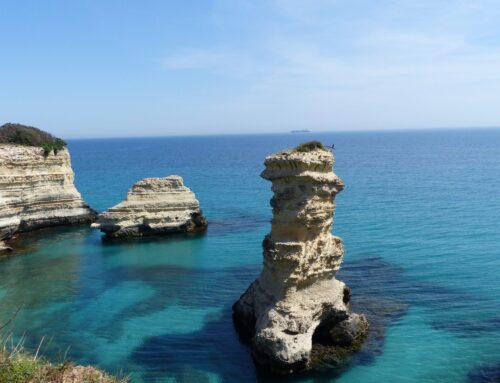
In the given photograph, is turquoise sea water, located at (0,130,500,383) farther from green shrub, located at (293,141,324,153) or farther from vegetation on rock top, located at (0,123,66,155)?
green shrub, located at (293,141,324,153)

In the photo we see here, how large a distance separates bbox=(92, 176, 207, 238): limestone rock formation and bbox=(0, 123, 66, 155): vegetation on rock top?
903 cm

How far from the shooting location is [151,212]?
1556 inches

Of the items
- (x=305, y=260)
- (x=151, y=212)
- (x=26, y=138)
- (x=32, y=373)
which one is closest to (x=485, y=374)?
(x=305, y=260)

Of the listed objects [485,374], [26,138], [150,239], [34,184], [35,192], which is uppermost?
[26,138]

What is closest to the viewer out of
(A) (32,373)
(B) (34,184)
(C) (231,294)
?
(A) (32,373)

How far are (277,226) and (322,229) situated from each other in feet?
6.07

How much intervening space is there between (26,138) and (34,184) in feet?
18.3

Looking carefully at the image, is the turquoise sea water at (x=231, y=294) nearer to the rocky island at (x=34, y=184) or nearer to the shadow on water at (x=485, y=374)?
the shadow on water at (x=485, y=374)

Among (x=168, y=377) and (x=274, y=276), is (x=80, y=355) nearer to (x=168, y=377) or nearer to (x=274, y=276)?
(x=168, y=377)

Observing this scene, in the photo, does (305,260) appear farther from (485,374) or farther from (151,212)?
(151,212)

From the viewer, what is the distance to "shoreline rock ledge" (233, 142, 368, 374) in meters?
19.3

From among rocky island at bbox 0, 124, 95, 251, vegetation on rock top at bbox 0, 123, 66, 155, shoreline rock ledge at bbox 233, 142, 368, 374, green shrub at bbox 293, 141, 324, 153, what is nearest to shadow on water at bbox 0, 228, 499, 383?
shoreline rock ledge at bbox 233, 142, 368, 374

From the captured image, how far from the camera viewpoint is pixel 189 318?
74.2ft

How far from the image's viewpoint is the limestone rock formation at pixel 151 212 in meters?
38.9
